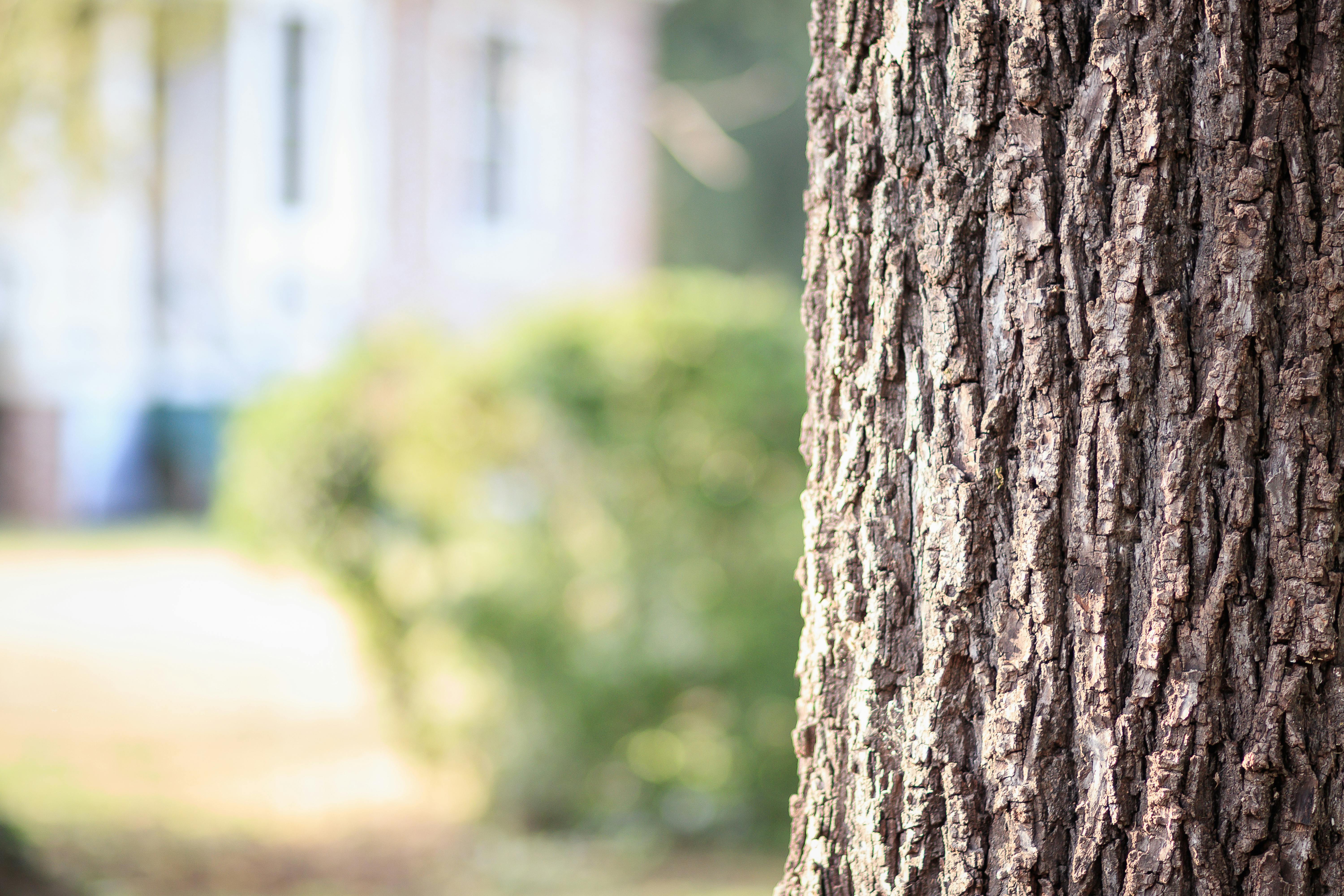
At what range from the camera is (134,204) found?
13.5m

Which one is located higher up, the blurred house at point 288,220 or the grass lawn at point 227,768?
the blurred house at point 288,220

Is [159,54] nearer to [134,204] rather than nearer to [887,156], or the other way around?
[134,204]

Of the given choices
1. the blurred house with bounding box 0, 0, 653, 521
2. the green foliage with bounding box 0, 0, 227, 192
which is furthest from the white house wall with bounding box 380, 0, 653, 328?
the green foliage with bounding box 0, 0, 227, 192

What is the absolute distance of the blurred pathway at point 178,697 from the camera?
267 inches

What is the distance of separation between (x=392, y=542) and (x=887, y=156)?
16.1ft

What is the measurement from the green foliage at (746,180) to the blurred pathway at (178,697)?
1663cm

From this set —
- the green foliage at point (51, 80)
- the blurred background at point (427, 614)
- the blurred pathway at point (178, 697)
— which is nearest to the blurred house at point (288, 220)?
the blurred background at point (427, 614)

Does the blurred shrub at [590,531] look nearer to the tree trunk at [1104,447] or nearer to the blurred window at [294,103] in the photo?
the tree trunk at [1104,447]

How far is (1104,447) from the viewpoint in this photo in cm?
143

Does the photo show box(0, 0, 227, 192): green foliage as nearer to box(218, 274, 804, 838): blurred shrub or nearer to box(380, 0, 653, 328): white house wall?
box(218, 274, 804, 838): blurred shrub

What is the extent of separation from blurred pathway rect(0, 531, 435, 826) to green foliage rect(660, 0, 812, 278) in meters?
16.6

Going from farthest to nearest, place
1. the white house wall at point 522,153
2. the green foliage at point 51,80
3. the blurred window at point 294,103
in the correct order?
the white house wall at point 522,153
the blurred window at point 294,103
the green foliage at point 51,80

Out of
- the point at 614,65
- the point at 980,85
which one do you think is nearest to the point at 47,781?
the point at 980,85

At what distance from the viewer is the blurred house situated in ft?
44.0
